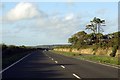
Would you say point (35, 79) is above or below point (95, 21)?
below

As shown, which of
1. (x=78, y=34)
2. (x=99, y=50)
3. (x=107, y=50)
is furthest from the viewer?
(x=78, y=34)

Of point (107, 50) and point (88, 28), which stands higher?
point (88, 28)

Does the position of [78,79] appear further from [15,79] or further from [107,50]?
[107,50]

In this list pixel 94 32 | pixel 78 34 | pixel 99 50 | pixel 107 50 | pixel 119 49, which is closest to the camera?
pixel 119 49

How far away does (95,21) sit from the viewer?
126188mm

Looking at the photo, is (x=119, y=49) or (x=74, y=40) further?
(x=74, y=40)

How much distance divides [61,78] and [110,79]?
8.29 feet

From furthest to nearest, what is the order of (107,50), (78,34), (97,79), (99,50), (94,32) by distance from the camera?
(78,34) < (94,32) < (99,50) < (107,50) < (97,79)

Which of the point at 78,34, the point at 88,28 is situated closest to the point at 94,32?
the point at 88,28

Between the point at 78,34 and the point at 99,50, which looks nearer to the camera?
the point at 99,50

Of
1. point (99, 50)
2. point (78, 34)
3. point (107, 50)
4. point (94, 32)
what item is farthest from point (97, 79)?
point (78, 34)

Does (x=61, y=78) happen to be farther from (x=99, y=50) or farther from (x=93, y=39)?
(x=93, y=39)

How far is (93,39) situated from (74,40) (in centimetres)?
4261

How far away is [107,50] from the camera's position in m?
71.1
